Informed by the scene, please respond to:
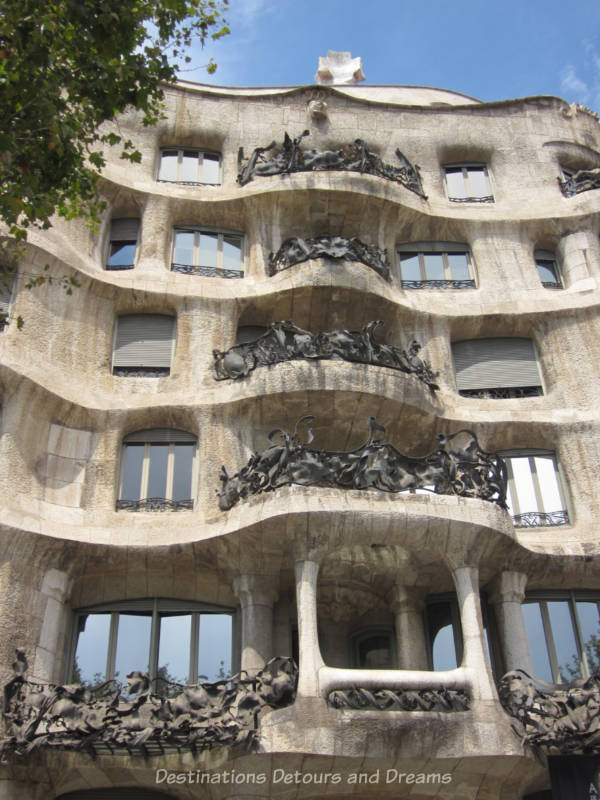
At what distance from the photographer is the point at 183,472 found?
17094 millimetres

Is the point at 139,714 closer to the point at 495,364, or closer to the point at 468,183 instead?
the point at 495,364

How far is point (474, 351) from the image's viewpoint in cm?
1973

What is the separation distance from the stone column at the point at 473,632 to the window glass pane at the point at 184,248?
31.7 feet

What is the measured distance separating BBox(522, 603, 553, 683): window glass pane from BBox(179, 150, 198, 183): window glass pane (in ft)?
42.1

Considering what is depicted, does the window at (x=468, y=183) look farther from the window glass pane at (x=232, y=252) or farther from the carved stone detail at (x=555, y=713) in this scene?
the carved stone detail at (x=555, y=713)

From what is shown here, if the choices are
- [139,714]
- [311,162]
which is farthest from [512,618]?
[311,162]

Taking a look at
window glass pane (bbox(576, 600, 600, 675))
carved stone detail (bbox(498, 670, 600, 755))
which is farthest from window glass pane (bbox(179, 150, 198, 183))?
carved stone detail (bbox(498, 670, 600, 755))

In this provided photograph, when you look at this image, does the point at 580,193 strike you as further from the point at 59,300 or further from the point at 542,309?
the point at 59,300

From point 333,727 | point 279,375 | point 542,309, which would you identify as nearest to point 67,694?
point 333,727

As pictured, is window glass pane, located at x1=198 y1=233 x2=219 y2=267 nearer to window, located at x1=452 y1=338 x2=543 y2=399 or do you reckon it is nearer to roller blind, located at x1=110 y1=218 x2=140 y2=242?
roller blind, located at x1=110 y1=218 x2=140 y2=242

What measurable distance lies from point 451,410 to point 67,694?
9306mm

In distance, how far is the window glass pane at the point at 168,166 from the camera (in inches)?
858

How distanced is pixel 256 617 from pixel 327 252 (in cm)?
811

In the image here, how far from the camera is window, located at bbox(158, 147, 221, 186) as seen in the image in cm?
2183
